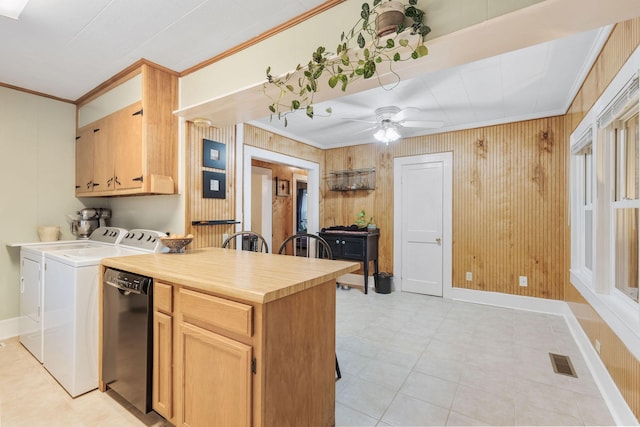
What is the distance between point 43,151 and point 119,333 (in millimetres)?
2479

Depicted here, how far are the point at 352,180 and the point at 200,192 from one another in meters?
2.77

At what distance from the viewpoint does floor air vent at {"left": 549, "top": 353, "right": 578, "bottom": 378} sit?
2219mm

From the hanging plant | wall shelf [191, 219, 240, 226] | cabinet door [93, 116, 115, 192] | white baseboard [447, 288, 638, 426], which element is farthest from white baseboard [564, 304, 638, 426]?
cabinet door [93, 116, 115, 192]

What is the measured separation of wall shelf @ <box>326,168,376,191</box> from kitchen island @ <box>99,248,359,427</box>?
10.7 feet

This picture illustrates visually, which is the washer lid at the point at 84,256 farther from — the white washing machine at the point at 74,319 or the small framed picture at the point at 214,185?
the small framed picture at the point at 214,185

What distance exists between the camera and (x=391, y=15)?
4.42ft

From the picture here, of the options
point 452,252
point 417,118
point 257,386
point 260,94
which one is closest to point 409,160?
point 417,118

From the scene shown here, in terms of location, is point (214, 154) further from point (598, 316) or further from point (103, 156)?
point (598, 316)

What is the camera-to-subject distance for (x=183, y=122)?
8.63 feet

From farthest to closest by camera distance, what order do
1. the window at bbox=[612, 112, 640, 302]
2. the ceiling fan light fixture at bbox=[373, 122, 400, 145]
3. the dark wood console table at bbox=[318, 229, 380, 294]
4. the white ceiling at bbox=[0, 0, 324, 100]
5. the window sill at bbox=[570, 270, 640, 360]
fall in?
the dark wood console table at bbox=[318, 229, 380, 294] < the ceiling fan light fixture at bbox=[373, 122, 400, 145] < the window at bbox=[612, 112, 640, 302] < the white ceiling at bbox=[0, 0, 324, 100] < the window sill at bbox=[570, 270, 640, 360]

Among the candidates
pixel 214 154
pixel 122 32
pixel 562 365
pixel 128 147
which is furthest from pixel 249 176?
pixel 562 365

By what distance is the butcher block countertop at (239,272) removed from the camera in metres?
1.21

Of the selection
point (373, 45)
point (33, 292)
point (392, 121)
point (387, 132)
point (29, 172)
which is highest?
point (392, 121)

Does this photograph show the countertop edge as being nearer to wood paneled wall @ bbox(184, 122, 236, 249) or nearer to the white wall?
wood paneled wall @ bbox(184, 122, 236, 249)
